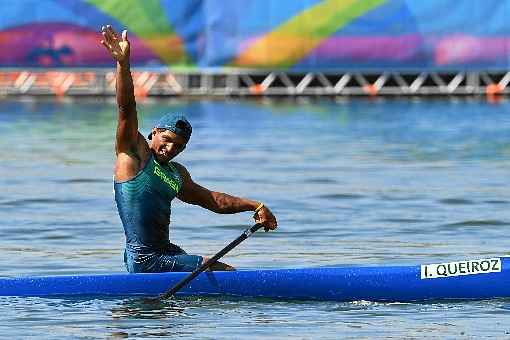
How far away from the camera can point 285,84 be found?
58625mm

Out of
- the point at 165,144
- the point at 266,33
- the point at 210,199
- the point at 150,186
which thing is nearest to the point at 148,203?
the point at 150,186

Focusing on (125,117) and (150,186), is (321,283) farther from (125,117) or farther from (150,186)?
(125,117)

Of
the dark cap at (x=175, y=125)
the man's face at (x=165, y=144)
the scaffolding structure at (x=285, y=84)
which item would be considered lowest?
the man's face at (x=165, y=144)

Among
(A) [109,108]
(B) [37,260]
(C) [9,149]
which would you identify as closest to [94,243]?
(B) [37,260]

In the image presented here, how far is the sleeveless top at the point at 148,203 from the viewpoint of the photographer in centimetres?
1465

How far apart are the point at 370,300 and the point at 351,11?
40.2 meters

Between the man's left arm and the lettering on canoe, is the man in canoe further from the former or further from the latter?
the lettering on canoe

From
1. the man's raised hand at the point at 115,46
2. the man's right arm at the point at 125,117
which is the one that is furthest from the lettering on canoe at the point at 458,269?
the man's raised hand at the point at 115,46

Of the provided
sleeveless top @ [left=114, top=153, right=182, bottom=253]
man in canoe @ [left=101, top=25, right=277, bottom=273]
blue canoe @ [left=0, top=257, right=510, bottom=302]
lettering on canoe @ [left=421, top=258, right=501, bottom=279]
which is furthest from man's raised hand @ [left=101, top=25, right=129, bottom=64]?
lettering on canoe @ [left=421, top=258, right=501, bottom=279]

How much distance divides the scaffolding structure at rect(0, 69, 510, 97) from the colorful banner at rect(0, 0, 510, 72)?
162 centimetres

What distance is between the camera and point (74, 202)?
1027 inches

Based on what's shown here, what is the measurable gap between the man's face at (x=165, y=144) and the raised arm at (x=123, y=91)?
0.19m

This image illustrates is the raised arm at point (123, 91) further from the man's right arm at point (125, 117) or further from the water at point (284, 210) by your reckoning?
the water at point (284, 210)

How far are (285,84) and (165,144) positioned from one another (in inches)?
1739
